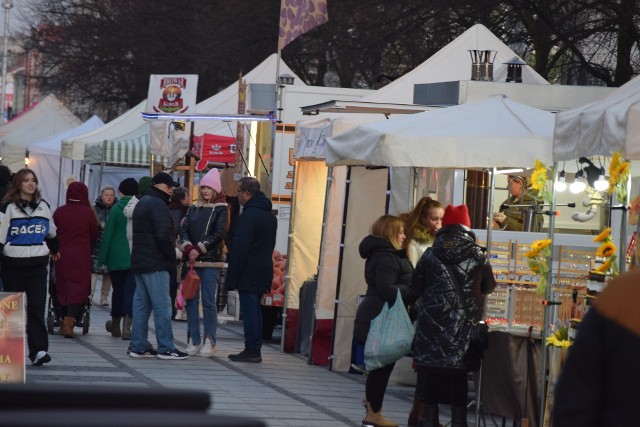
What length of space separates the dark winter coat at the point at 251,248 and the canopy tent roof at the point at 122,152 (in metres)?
15.5

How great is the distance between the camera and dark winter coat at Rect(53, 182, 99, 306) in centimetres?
1498

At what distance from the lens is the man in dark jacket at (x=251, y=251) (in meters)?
13.4

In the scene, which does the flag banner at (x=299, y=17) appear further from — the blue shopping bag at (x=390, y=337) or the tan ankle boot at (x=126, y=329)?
the blue shopping bag at (x=390, y=337)

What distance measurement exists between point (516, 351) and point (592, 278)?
1.39 meters

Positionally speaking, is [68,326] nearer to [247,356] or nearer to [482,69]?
[247,356]

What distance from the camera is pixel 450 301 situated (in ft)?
30.6

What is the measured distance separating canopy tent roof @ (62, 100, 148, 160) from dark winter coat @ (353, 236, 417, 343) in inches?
786

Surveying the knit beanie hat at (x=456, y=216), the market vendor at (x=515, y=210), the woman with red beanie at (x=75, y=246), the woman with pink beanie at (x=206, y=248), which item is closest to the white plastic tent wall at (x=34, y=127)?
the woman with red beanie at (x=75, y=246)

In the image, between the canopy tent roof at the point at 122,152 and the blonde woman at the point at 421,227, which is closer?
the blonde woman at the point at 421,227

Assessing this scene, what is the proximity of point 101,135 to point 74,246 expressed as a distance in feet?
54.6

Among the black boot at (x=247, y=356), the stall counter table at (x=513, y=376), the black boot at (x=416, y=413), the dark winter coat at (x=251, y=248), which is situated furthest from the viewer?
the black boot at (x=247, y=356)

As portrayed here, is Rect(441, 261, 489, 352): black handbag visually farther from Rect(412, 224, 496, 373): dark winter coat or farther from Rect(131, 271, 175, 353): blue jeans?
Rect(131, 271, 175, 353): blue jeans

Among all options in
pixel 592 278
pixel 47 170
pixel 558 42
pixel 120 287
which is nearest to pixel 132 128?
pixel 47 170

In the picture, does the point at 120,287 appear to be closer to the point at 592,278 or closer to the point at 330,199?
the point at 330,199
